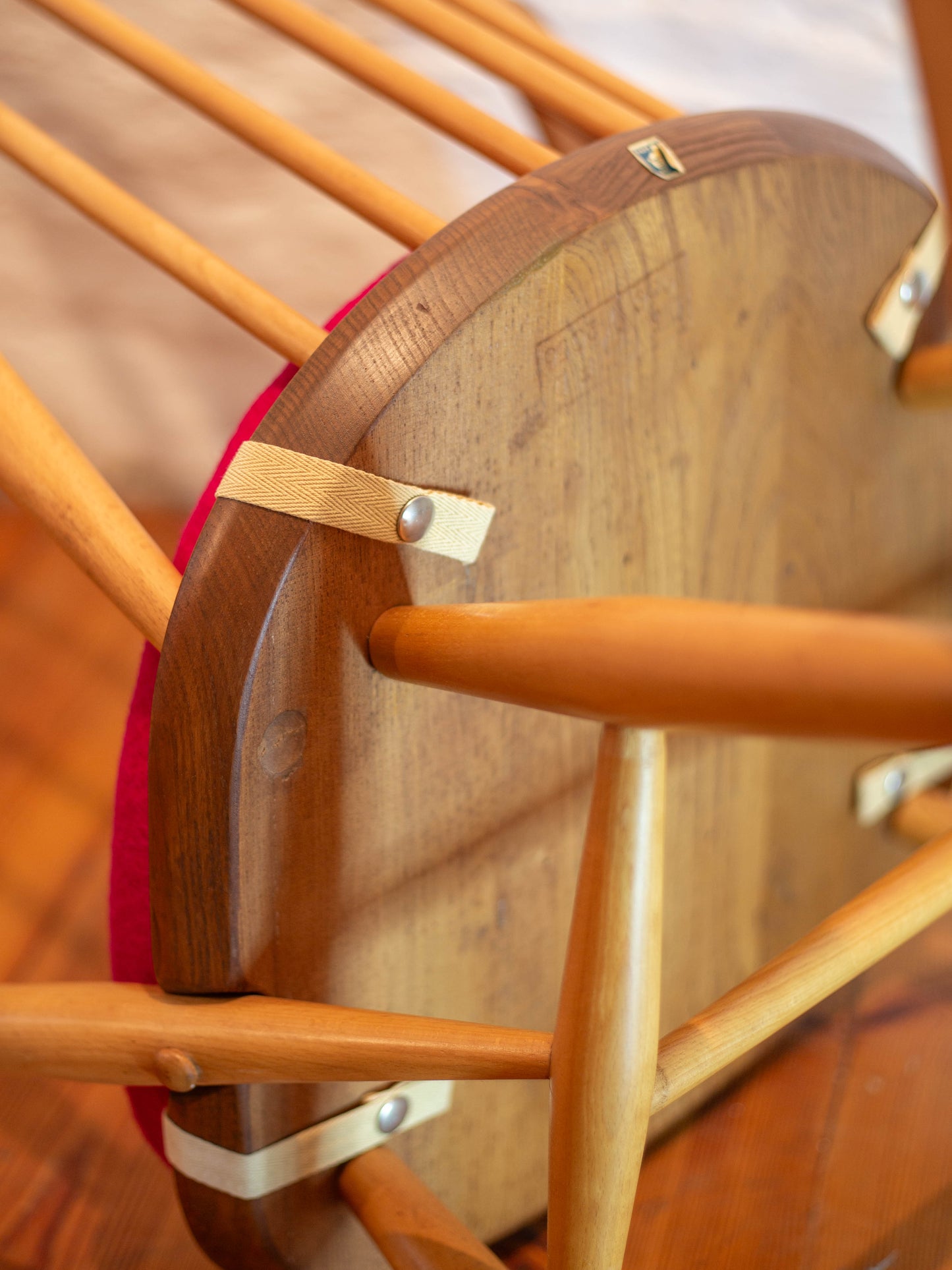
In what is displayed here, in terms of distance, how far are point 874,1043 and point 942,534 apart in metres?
0.21

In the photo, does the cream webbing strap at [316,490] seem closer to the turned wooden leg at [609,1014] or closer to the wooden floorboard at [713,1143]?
the turned wooden leg at [609,1014]

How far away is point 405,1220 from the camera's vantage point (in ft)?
0.99

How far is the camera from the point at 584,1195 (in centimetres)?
24

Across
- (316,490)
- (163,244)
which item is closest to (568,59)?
(163,244)

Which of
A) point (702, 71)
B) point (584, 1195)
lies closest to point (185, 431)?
point (702, 71)

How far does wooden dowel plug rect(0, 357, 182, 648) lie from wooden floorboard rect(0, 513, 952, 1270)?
0.24 meters

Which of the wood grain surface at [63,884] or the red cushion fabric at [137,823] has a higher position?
the red cushion fabric at [137,823]

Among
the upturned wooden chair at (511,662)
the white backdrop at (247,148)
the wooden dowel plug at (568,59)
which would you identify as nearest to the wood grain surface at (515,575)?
the upturned wooden chair at (511,662)

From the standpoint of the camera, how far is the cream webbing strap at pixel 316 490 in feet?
0.85

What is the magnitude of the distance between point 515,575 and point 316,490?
8cm

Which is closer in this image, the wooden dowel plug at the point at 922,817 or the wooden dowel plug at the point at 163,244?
the wooden dowel plug at the point at 163,244

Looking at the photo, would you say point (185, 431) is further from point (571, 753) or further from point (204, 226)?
point (571, 753)

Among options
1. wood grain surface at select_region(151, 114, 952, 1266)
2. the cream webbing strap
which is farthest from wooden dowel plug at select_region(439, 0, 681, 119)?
the cream webbing strap

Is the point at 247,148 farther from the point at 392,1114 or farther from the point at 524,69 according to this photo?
the point at 392,1114
